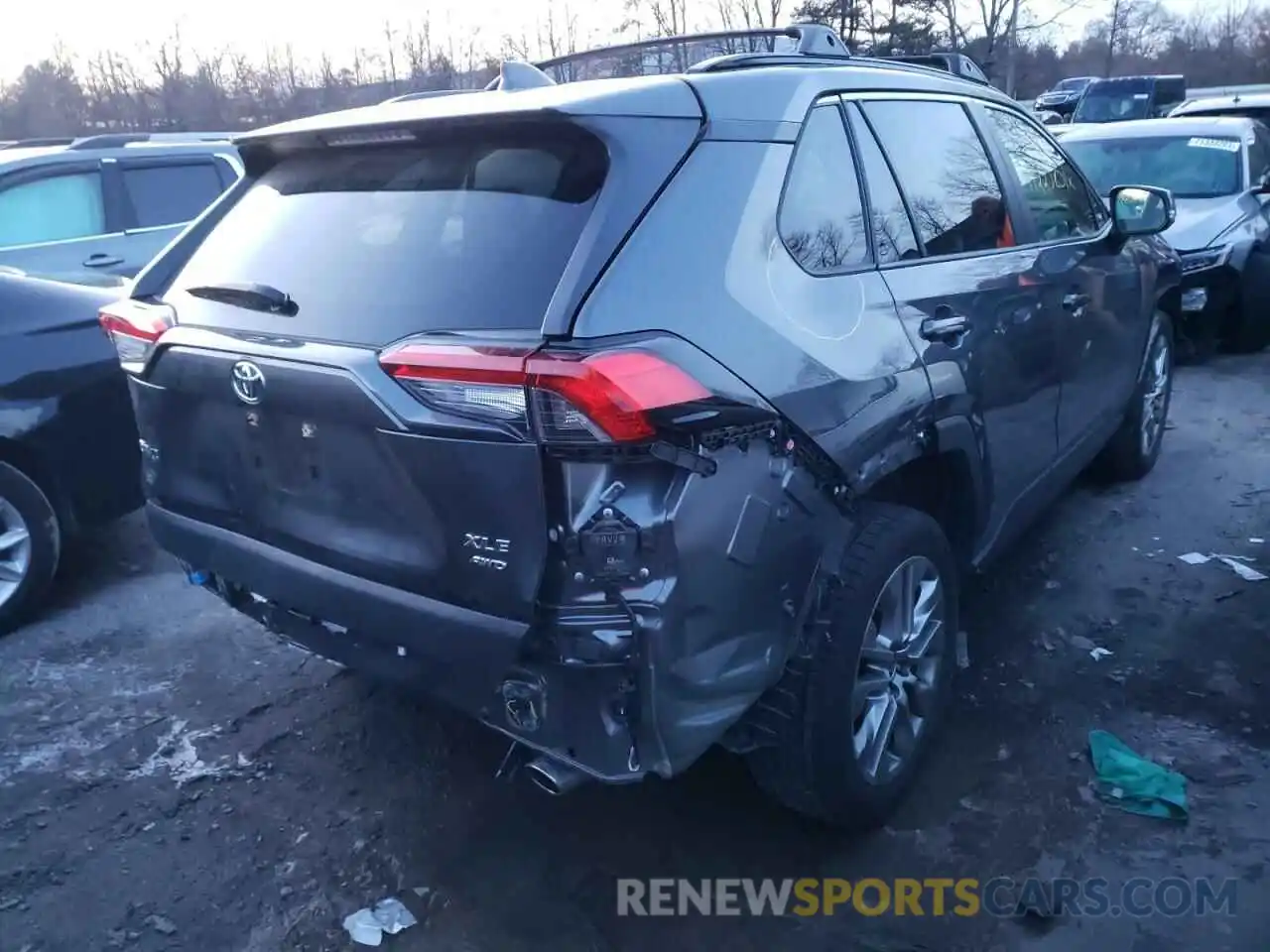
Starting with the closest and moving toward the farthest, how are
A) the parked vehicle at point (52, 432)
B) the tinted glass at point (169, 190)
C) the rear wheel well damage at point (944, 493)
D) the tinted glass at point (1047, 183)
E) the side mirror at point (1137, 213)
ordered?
1. the rear wheel well damage at point (944, 493)
2. the tinted glass at point (1047, 183)
3. the parked vehicle at point (52, 432)
4. the side mirror at point (1137, 213)
5. the tinted glass at point (169, 190)

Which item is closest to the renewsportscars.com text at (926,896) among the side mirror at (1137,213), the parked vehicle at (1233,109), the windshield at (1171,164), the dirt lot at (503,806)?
the dirt lot at (503,806)

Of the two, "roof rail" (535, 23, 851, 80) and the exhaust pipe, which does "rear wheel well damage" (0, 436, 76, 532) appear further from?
the exhaust pipe

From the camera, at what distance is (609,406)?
2.10 m

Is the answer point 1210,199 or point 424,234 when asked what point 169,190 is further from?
point 1210,199

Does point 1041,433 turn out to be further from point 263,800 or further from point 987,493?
point 263,800

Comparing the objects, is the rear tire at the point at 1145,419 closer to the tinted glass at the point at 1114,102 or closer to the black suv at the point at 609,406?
the black suv at the point at 609,406

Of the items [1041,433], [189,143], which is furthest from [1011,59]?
[1041,433]

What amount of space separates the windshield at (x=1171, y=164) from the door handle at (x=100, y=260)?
735 cm

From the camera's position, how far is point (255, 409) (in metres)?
2.61

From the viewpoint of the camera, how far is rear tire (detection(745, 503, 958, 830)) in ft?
8.70

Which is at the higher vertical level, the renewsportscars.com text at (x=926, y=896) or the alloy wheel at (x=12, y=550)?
the alloy wheel at (x=12, y=550)

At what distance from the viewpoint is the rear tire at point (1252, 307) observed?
817 centimetres

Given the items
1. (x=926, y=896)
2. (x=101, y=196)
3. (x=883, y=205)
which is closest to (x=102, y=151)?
(x=101, y=196)

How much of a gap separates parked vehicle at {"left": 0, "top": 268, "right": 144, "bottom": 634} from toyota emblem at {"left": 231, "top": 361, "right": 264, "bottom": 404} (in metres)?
2.11
